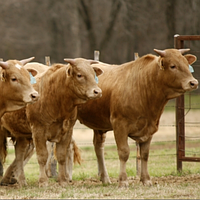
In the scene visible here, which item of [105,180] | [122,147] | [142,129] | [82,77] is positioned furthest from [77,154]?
[82,77]

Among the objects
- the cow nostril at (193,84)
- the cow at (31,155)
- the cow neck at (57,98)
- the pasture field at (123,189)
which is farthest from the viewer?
the cow at (31,155)

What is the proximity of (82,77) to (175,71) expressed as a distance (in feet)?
4.65

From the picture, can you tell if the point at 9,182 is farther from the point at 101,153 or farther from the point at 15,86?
the point at 15,86

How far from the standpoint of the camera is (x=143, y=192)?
736 cm

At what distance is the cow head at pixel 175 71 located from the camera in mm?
7992

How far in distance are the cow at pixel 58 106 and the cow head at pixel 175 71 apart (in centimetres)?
107

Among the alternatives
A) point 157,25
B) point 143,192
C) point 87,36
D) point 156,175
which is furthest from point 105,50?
point 143,192

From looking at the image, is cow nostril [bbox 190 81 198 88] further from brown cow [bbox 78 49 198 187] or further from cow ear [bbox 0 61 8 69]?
cow ear [bbox 0 61 8 69]

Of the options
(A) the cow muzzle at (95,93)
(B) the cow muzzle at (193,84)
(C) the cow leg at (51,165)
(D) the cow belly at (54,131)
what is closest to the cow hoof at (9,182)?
(C) the cow leg at (51,165)

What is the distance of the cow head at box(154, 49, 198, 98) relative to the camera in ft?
26.2

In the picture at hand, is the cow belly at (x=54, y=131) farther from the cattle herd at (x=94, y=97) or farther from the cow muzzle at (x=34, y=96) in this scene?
the cow muzzle at (x=34, y=96)

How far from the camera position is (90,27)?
928 inches

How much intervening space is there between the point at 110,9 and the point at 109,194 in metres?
17.0

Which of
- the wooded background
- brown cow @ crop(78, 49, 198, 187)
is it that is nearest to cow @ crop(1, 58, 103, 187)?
brown cow @ crop(78, 49, 198, 187)
